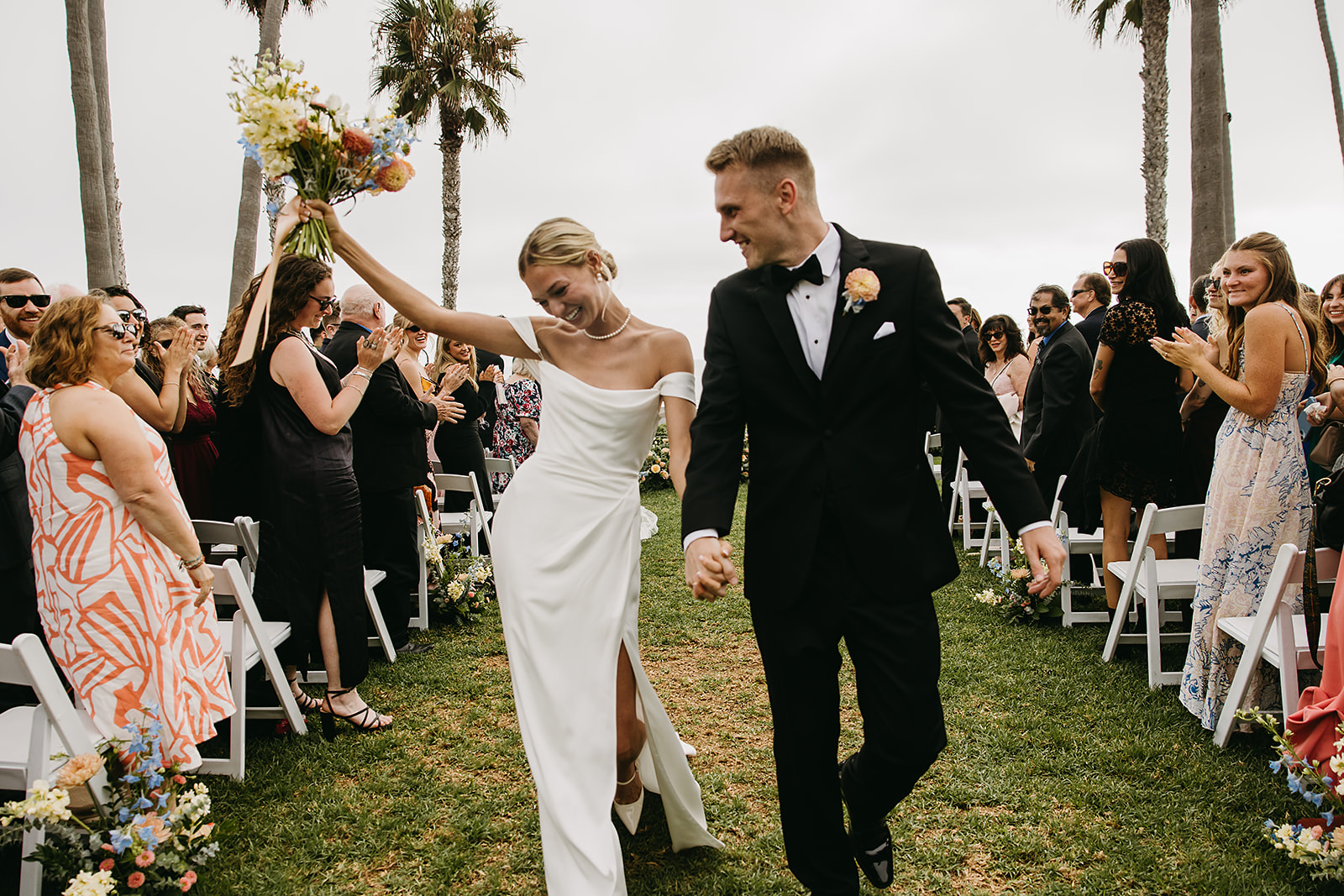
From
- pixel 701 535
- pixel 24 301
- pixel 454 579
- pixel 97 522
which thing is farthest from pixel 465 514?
pixel 701 535

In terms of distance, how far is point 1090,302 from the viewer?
7.05m

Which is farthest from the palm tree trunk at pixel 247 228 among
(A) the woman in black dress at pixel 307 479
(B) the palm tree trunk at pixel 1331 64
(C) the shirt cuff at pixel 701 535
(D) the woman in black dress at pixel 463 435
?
(B) the palm tree trunk at pixel 1331 64

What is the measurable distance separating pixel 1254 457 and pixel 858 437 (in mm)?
2830

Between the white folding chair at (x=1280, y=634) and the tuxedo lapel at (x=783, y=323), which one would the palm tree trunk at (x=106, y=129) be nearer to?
the tuxedo lapel at (x=783, y=323)

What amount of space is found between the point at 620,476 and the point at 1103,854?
7.50ft

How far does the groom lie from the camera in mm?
2385

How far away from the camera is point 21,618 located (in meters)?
3.86

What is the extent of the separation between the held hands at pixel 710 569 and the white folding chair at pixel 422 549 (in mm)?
4394

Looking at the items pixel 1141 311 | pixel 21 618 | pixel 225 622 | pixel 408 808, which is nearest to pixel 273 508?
pixel 225 622

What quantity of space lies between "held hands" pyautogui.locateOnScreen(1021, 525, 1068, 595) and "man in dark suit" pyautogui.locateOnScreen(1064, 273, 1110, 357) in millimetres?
5123

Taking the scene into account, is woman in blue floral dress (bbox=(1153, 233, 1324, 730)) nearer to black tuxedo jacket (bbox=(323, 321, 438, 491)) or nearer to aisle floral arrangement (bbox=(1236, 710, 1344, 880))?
aisle floral arrangement (bbox=(1236, 710, 1344, 880))

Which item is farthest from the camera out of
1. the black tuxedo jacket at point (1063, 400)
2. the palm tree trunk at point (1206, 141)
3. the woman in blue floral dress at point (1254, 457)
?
the palm tree trunk at point (1206, 141)

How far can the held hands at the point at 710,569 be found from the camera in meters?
2.20

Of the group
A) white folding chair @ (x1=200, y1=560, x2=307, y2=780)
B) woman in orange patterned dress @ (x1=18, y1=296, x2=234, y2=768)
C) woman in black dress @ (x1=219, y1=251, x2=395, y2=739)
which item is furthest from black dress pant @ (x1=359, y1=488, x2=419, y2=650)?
woman in orange patterned dress @ (x1=18, y1=296, x2=234, y2=768)
